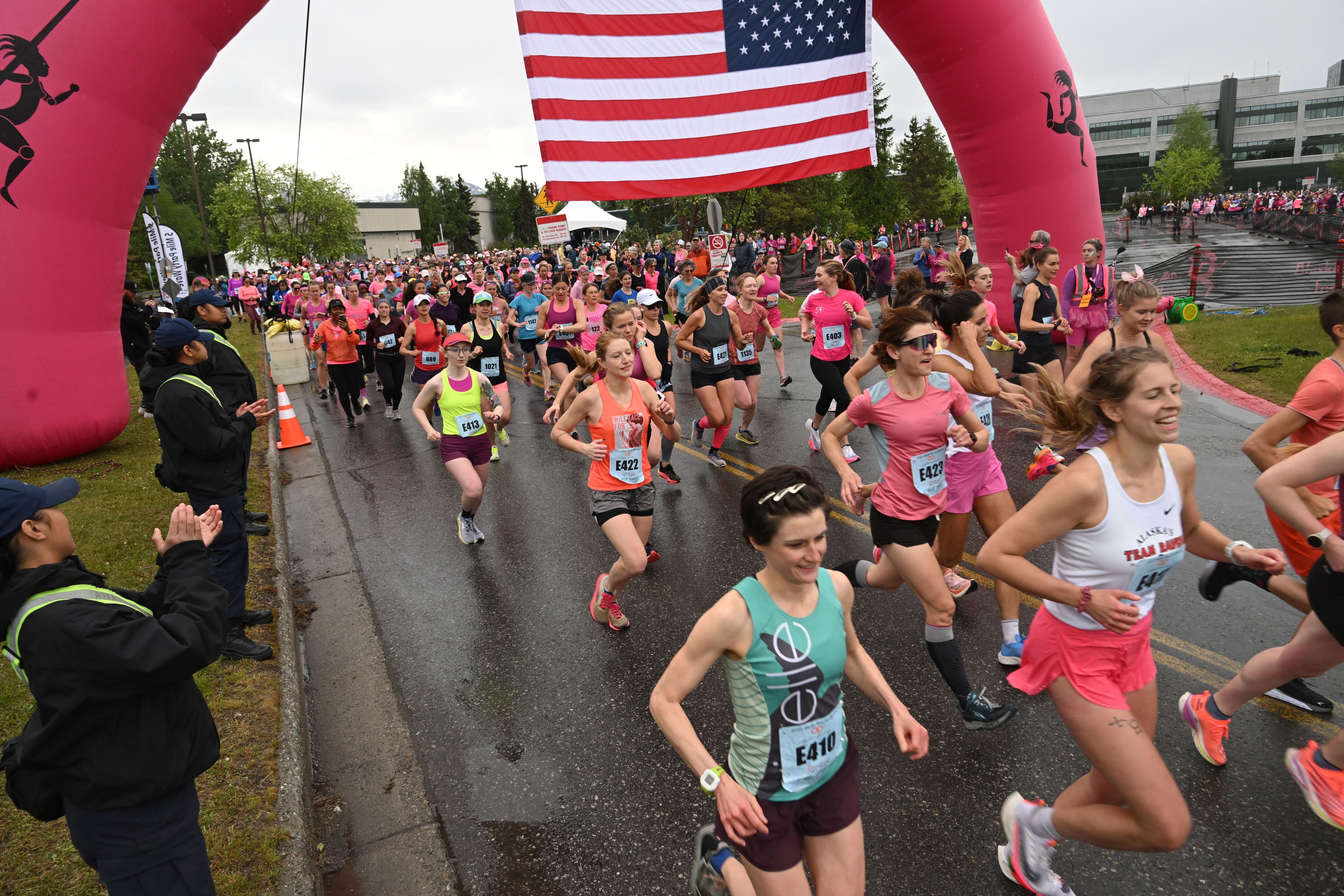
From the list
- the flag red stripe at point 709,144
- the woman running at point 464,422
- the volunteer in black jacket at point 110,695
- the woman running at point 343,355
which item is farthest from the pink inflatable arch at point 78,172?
the volunteer in black jacket at point 110,695

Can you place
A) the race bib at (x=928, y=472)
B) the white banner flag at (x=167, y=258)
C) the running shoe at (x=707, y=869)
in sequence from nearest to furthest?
the running shoe at (x=707, y=869) < the race bib at (x=928, y=472) < the white banner flag at (x=167, y=258)

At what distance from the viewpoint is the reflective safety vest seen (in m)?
2.25

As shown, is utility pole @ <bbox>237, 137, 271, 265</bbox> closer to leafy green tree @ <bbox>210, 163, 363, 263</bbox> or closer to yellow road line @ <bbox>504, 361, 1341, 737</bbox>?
leafy green tree @ <bbox>210, 163, 363, 263</bbox>

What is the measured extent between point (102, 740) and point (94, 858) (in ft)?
1.33

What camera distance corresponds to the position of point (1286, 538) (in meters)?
3.73

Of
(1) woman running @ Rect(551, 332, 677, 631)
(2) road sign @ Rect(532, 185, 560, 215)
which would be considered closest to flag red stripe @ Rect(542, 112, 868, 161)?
(1) woman running @ Rect(551, 332, 677, 631)

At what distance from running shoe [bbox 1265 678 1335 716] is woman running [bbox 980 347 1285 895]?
171 centimetres

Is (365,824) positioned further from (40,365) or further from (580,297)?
(580,297)

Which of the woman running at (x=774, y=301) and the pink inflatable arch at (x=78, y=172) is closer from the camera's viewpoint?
the pink inflatable arch at (x=78, y=172)

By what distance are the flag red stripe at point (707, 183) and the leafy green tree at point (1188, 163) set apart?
8176cm

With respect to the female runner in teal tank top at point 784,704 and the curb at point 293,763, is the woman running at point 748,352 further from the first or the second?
the female runner in teal tank top at point 784,704

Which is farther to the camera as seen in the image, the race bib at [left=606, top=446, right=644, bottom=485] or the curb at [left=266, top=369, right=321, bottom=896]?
the race bib at [left=606, top=446, right=644, bottom=485]

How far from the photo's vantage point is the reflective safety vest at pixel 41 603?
2254mm

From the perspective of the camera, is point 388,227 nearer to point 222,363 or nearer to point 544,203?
point 544,203
